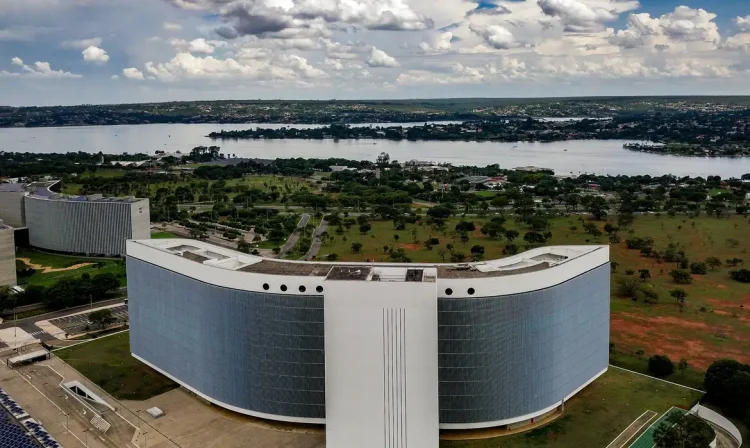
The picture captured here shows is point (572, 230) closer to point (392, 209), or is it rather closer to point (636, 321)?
point (392, 209)

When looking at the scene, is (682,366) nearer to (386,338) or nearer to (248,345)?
(386,338)

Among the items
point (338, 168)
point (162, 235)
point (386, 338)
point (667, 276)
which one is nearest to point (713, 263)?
point (667, 276)

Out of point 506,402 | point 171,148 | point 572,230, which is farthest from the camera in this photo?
point 171,148

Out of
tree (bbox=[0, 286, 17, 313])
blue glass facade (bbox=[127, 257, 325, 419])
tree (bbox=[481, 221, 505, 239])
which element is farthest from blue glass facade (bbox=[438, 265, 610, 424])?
tree (bbox=[481, 221, 505, 239])

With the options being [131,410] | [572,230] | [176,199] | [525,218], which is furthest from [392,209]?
→ [131,410]

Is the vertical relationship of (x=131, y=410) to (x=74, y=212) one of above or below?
below

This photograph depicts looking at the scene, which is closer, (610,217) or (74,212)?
(74,212)
